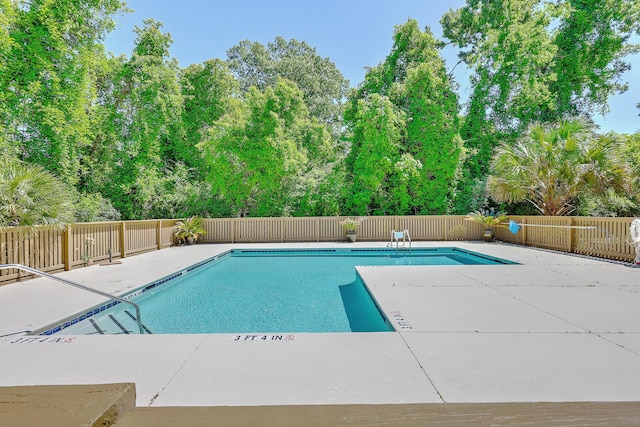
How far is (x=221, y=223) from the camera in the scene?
13367 mm

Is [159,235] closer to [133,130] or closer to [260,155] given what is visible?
[260,155]

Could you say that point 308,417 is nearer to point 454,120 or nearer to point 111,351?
point 111,351

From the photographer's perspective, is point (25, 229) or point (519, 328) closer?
point (519, 328)

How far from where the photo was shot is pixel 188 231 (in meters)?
12.4

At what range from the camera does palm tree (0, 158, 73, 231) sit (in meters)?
5.71

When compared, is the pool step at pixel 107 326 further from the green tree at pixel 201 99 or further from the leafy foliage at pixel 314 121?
the green tree at pixel 201 99

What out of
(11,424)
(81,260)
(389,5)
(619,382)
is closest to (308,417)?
(11,424)

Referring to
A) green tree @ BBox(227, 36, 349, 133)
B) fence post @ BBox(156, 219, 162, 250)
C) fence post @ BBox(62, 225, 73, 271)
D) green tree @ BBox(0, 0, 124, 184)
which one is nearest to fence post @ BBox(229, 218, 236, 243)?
fence post @ BBox(156, 219, 162, 250)

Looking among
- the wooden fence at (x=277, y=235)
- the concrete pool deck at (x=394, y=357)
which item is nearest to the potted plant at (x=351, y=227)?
the wooden fence at (x=277, y=235)

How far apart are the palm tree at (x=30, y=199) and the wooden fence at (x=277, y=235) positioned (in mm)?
283

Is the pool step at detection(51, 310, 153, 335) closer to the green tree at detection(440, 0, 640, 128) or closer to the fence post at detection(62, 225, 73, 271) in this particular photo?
the fence post at detection(62, 225, 73, 271)

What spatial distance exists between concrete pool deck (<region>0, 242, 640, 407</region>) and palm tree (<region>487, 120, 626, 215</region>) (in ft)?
22.9

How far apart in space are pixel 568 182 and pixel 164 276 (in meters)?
11.4

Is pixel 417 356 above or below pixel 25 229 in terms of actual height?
below
